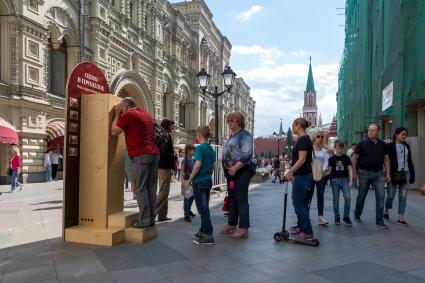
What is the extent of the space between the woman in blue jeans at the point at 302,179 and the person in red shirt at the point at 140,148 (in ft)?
6.24

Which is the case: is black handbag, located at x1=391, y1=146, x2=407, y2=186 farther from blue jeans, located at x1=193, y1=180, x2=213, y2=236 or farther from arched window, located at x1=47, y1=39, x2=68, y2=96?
arched window, located at x1=47, y1=39, x2=68, y2=96

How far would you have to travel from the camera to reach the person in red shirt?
5346 mm

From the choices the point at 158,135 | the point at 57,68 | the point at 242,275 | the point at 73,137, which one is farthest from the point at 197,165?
the point at 57,68

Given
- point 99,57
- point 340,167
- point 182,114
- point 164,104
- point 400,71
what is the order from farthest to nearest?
point 182,114 < point 164,104 < point 99,57 < point 400,71 < point 340,167

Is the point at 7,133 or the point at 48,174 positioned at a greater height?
the point at 7,133

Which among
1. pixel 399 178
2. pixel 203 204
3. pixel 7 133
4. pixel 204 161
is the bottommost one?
pixel 203 204

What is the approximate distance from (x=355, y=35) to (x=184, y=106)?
1808 cm

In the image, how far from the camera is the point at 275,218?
7.92m

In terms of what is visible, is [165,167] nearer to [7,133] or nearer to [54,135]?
[7,133]

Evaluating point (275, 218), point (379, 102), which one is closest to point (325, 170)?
point (275, 218)

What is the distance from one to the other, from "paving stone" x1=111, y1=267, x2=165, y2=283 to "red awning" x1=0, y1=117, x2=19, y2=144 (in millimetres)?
12604

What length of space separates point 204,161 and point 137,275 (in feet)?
7.01

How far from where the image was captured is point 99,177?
552 centimetres

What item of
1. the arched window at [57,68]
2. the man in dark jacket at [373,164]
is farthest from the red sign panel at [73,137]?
the arched window at [57,68]
